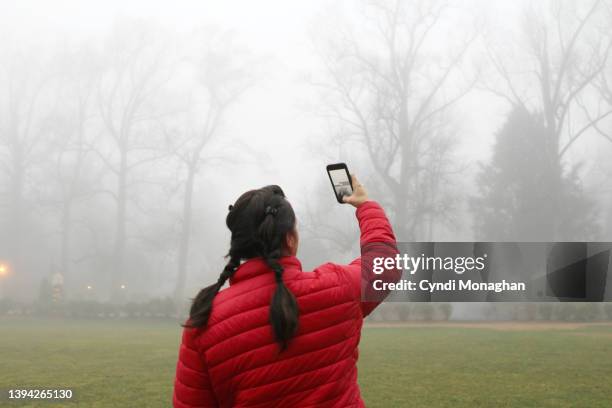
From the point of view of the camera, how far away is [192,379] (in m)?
1.67

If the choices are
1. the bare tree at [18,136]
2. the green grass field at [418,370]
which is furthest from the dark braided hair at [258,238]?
the bare tree at [18,136]

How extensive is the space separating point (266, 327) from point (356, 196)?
0.59 meters

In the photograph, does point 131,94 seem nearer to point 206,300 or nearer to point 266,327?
point 206,300

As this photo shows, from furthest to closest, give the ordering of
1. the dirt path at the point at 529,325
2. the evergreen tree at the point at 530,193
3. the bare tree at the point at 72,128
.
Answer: the bare tree at the point at 72,128 < the evergreen tree at the point at 530,193 < the dirt path at the point at 529,325

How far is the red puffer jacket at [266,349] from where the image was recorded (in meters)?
1.63

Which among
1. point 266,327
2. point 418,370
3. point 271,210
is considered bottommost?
point 418,370

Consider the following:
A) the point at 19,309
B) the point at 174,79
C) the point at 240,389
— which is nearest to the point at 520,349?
the point at 240,389

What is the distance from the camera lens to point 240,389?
5.43 feet

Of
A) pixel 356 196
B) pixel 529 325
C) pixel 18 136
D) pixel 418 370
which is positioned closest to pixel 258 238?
pixel 356 196

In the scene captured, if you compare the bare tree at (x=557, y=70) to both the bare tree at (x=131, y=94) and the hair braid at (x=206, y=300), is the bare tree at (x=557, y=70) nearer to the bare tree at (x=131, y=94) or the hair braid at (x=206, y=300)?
the bare tree at (x=131, y=94)

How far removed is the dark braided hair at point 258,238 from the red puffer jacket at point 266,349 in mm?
25

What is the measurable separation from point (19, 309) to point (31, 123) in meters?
15.1

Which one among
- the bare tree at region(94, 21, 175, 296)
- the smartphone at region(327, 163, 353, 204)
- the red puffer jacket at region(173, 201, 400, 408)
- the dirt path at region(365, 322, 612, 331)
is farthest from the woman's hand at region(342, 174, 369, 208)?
the bare tree at region(94, 21, 175, 296)

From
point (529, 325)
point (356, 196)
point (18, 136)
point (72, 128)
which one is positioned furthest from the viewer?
point (72, 128)
